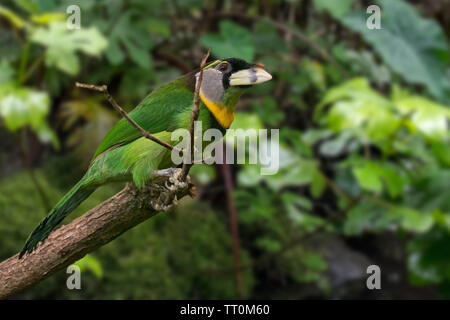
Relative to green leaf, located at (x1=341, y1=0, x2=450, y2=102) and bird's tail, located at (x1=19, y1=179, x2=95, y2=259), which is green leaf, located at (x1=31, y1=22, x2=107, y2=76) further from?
green leaf, located at (x1=341, y1=0, x2=450, y2=102)

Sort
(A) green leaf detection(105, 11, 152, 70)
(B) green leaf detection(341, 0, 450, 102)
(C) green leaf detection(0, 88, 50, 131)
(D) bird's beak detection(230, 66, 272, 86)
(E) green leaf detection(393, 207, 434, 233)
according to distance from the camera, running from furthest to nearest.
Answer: (B) green leaf detection(341, 0, 450, 102)
(A) green leaf detection(105, 11, 152, 70)
(E) green leaf detection(393, 207, 434, 233)
(C) green leaf detection(0, 88, 50, 131)
(D) bird's beak detection(230, 66, 272, 86)

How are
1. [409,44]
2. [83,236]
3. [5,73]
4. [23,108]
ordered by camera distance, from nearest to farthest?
[83,236] < [23,108] < [5,73] < [409,44]

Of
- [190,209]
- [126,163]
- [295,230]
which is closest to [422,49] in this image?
[295,230]

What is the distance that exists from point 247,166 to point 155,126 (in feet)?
3.83

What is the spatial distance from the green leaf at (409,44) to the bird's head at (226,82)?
1.48 meters

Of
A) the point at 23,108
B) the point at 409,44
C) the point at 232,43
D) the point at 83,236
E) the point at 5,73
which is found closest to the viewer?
the point at 83,236

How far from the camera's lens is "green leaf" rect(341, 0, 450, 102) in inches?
80.9

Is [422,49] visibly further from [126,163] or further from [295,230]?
[126,163]

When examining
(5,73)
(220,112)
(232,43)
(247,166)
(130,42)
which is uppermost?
(130,42)

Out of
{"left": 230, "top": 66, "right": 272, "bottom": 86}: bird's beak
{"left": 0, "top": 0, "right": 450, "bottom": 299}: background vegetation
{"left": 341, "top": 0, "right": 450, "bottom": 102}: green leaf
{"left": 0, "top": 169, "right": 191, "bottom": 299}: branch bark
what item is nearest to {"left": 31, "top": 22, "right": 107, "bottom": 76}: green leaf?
{"left": 0, "top": 0, "right": 450, "bottom": 299}: background vegetation

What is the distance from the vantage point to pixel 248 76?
0.63 metres

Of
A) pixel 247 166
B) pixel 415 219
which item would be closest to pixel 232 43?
pixel 247 166

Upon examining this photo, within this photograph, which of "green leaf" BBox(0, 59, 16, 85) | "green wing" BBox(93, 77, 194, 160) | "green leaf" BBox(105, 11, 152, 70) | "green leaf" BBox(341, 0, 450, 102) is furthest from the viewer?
"green leaf" BBox(341, 0, 450, 102)

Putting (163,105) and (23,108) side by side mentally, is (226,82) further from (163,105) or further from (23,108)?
(23,108)
